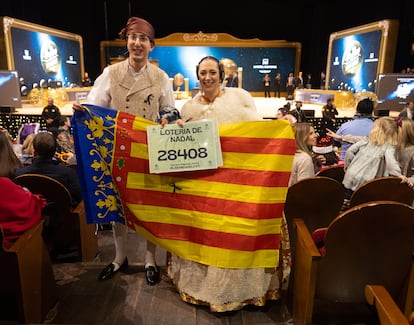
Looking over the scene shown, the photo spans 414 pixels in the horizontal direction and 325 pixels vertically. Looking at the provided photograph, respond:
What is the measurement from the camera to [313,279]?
162 centimetres

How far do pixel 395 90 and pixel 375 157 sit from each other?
677 centimetres

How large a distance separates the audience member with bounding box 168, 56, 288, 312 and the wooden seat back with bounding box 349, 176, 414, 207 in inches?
26.9

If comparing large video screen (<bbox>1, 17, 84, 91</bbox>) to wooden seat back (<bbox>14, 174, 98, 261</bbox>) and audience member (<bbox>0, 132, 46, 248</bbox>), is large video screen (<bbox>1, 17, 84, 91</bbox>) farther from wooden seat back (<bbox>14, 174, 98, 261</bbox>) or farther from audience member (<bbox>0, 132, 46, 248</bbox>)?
audience member (<bbox>0, 132, 46, 248</bbox>)

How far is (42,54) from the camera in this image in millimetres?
10938

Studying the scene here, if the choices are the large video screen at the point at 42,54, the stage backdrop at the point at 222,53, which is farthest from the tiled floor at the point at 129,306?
the stage backdrop at the point at 222,53

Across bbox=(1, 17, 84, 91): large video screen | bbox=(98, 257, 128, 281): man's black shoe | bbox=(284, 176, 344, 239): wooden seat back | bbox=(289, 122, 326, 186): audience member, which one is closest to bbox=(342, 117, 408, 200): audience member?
bbox=(289, 122, 326, 186): audience member

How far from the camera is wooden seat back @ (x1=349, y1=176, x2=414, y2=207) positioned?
6.88ft

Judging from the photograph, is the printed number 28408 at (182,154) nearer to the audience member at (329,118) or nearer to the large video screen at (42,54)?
the audience member at (329,118)

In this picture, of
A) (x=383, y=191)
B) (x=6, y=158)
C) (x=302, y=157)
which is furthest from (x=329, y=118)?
(x=6, y=158)

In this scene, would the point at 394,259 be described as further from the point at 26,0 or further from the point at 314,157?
the point at 26,0

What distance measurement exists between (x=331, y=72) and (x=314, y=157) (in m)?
11.2

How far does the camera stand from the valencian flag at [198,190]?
1786 millimetres

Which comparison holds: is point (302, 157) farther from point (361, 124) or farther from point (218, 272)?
point (361, 124)

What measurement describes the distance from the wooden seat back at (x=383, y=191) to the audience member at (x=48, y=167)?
1.84 m
